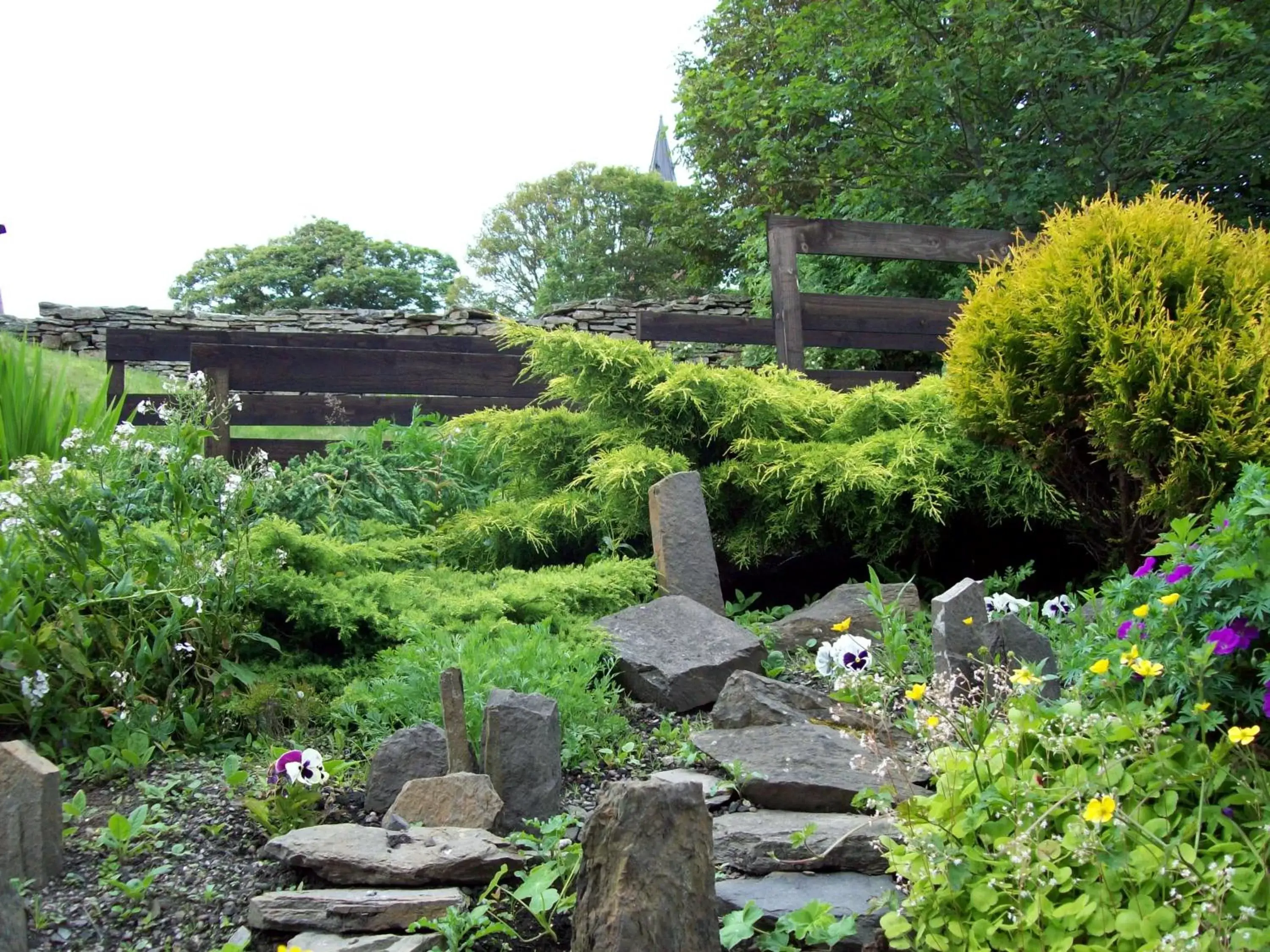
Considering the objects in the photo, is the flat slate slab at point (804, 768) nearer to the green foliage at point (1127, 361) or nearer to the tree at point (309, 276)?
the green foliage at point (1127, 361)

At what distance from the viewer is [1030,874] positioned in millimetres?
2021

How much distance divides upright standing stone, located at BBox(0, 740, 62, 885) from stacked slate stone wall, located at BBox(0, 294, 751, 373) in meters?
Answer: 12.8

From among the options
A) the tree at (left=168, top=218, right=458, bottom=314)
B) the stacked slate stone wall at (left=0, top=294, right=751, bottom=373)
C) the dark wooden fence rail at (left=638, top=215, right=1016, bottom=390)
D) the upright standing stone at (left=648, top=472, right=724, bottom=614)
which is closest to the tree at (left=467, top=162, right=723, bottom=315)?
the tree at (left=168, top=218, right=458, bottom=314)

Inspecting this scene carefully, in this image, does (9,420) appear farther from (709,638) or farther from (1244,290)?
(1244,290)

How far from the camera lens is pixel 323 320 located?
1675cm

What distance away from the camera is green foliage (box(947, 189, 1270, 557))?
4570mm

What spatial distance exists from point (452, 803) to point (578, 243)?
2670 centimetres

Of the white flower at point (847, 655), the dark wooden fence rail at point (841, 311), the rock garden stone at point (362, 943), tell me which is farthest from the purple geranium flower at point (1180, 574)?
the dark wooden fence rail at point (841, 311)

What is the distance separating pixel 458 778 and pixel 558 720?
0.32 m

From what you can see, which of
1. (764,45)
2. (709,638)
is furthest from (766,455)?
(764,45)

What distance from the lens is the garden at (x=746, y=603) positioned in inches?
85.7

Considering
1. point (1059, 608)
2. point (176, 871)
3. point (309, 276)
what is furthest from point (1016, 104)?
point (309, 276)

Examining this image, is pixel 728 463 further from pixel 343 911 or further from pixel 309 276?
pixel 309 276

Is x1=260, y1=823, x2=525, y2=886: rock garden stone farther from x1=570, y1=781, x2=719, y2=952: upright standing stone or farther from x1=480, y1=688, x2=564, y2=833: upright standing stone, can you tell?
x1=570, y1=781, x2=719, y2=952: upright standing stone
